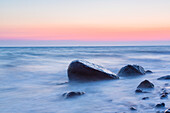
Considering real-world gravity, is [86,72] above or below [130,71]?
above

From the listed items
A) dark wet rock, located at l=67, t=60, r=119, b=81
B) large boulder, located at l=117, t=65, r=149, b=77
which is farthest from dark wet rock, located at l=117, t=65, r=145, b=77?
dark wet rock, located at l=67, t=60, r=119, b=81

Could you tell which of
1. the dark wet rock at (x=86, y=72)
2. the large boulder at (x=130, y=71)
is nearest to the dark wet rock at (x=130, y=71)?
the large boulder at (x=130, y=71)

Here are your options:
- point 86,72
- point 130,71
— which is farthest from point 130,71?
point 86,72

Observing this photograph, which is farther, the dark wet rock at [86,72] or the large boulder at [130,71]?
the large boulder at [130,71]

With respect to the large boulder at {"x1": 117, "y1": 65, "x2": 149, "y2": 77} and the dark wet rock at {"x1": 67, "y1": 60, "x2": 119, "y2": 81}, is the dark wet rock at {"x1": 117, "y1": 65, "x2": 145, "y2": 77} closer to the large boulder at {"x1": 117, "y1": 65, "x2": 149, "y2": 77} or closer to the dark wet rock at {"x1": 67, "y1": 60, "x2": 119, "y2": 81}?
the large boulder at {"x1": 117, "y1": 65, "x2": 149, "y2": 77}

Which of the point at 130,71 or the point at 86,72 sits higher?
the point at 86,72

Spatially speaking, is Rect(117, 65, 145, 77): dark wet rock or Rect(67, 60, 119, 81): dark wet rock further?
Rect(117, 65, 145, 77): dark wet rock

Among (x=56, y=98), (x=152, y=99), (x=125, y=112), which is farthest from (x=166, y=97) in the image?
(x=56, y=98)

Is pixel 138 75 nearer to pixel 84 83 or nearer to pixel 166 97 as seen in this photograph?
pixel 84 83

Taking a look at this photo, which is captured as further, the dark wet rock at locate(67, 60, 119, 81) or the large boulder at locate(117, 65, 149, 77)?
the large boulder at locate(117, 65, 149, 77)

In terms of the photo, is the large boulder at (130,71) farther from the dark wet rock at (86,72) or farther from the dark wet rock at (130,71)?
the dark wet rock at (86,72)

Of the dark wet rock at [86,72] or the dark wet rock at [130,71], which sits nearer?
the dark wet rock at [86,72]

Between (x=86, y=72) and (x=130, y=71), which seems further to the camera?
(x=130, y=71)

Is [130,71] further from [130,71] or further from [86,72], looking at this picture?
[86,72]
